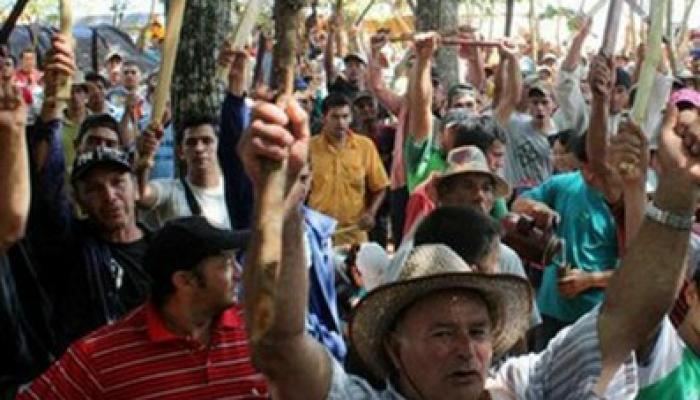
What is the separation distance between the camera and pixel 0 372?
4.84 meters

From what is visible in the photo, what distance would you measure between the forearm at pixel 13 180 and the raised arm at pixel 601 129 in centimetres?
182

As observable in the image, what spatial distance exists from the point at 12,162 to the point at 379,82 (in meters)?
6.43

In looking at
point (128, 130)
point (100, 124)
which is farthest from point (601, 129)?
point (128, 130)

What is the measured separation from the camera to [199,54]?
8.82 m

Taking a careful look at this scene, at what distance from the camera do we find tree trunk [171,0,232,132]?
8727 mm

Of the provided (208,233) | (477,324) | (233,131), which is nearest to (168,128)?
(233,131)

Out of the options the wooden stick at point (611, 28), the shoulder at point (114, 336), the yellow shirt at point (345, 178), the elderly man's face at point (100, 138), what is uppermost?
the wooden stick at point (611, 28)

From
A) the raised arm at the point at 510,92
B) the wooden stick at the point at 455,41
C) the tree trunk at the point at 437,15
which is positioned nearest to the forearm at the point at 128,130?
the wooden stick at the point at 455,41

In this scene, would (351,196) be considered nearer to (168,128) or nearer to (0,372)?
(168,128)

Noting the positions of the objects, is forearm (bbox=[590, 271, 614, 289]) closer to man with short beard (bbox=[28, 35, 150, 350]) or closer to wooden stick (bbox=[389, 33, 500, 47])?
man with short beard (bbox=[28, 35, 150, 350])

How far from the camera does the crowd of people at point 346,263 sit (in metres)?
3.13

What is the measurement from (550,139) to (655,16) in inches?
231

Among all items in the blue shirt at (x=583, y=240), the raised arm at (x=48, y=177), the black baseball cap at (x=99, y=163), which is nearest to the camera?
the raised arm at (x=48, y=177)

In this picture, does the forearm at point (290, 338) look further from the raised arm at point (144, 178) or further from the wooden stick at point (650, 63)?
the raised arm at point (144, 178)
